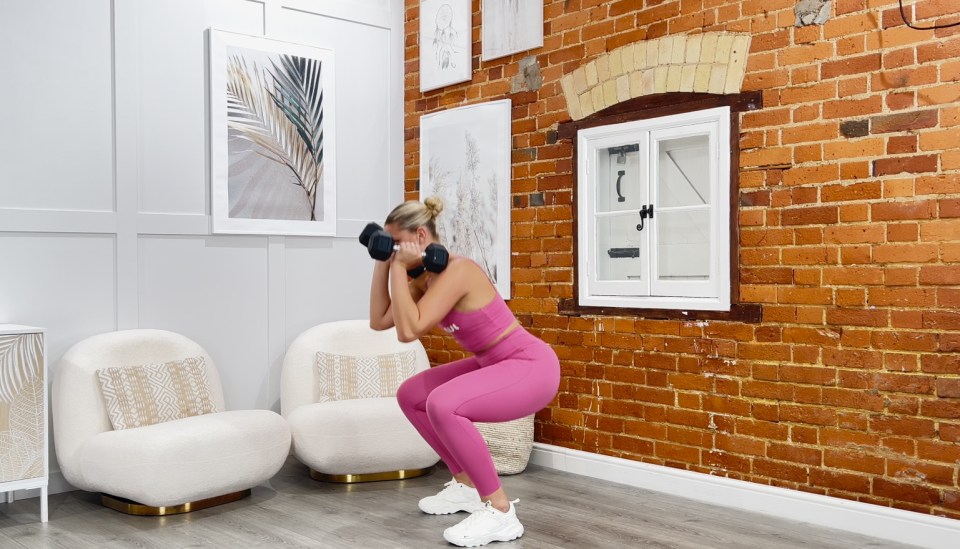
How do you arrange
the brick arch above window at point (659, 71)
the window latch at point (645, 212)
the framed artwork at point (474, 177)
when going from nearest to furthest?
the brick arch above window at point (659, 71) < the window latch at point (645, 212) < the framed artwork at point (474, 177)

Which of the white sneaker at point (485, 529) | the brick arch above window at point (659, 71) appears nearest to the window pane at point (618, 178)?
the brick arch above window at point (659, 71)

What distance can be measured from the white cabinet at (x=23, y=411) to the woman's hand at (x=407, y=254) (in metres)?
1.72

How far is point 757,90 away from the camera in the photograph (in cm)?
397

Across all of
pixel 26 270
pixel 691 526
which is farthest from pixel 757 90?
pixel 26 270

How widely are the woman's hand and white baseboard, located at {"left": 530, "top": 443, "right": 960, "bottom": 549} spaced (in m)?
1.79

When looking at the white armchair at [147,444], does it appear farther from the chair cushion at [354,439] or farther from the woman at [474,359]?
the woman at [474,359]

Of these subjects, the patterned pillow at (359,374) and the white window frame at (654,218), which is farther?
the patterned pillow at (359,374)

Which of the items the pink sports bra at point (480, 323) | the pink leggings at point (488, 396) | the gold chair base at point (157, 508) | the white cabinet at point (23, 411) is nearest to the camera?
the pink leggings at point (488, 396)

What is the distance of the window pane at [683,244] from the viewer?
423 centimetres

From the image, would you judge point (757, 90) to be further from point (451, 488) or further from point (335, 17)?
point (335, 17)

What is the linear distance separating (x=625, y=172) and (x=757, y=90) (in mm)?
858

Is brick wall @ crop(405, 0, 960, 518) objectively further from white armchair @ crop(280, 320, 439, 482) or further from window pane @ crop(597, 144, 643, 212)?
white armchair @ crop(280, 320, 439, 482)

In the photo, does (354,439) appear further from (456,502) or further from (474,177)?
(474,177)

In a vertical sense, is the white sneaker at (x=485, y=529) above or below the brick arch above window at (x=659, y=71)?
below
